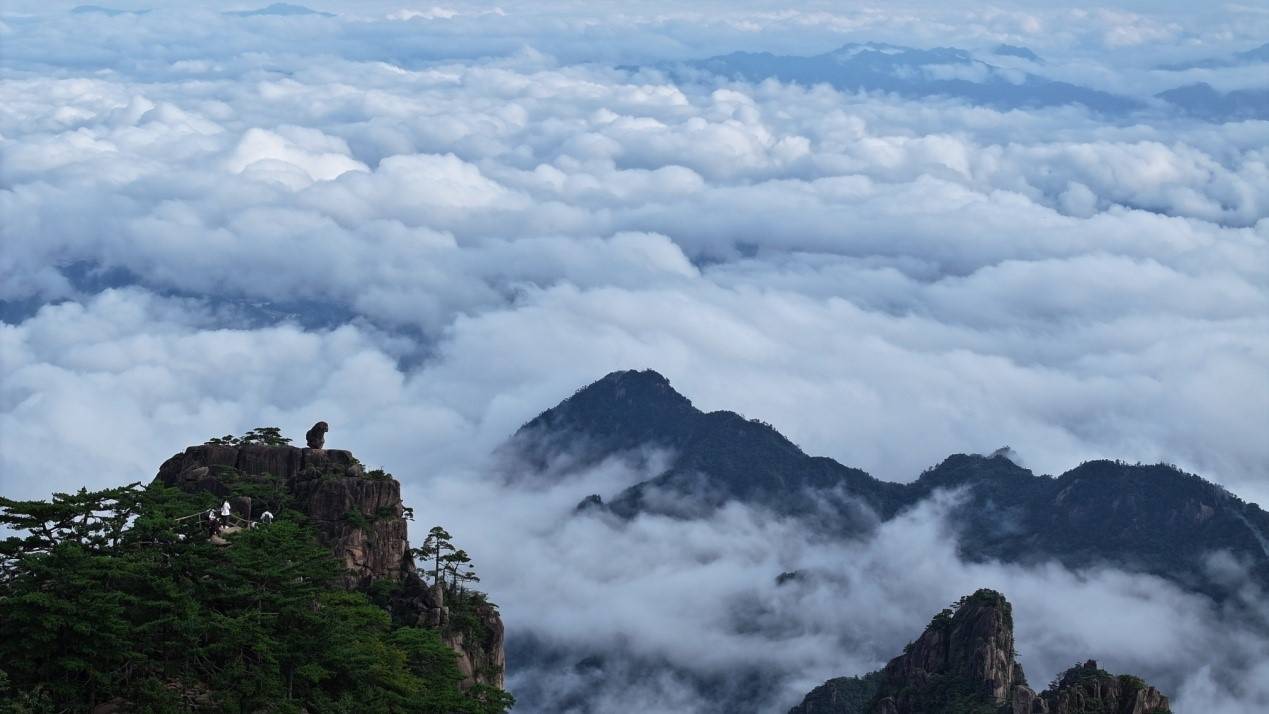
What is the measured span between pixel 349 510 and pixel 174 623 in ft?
89.2

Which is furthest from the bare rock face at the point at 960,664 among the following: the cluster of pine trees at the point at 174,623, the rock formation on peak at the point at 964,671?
the cluster of pine trees at the point at 174,623

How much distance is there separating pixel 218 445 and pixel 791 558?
118m

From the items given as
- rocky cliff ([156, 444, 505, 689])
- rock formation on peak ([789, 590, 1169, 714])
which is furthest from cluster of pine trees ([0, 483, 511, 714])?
rock formation on peak ([789, 590, 1169, 714])

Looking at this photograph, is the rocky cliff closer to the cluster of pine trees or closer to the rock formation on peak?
the cluster of pine trees

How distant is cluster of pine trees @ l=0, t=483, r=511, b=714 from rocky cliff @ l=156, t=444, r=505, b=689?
516 inches

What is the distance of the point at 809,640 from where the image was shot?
16838cm

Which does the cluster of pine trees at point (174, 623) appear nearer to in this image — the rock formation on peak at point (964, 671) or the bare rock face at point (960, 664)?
the rock formation on peak at point (964, 671)

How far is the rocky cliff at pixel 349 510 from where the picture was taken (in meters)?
83.8

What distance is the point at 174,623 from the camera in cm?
5828

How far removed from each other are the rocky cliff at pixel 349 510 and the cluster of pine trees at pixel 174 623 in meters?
13.1

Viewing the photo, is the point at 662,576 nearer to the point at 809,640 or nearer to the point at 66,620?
the point at 809,640

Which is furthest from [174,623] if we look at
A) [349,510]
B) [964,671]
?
[964,671]

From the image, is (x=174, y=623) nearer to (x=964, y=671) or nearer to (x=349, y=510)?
(x=349, y=510)

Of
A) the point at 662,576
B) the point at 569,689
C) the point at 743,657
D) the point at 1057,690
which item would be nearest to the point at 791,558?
the point at 662,576
